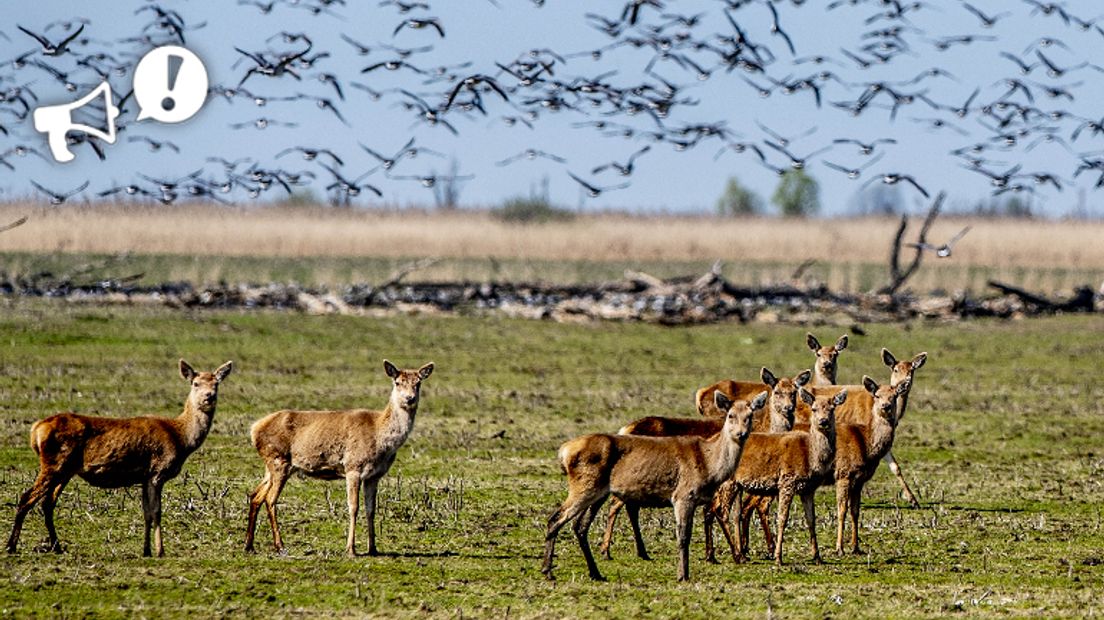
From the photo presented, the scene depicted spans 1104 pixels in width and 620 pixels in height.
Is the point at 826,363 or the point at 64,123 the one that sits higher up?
the point at 64,123

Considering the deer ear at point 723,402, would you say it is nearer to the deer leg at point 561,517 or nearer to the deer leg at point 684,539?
the deer leg at point 684,539

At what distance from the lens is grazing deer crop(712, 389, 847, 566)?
13852 mm

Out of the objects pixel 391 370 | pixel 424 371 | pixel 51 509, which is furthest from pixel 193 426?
pixel 424 371

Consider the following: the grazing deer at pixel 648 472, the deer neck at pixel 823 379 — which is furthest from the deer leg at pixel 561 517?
the deer neck at pixel 823 379

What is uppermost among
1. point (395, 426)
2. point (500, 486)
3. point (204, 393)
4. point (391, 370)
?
point (391, 370)

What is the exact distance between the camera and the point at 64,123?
82.6 ft

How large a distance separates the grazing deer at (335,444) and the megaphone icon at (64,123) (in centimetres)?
1001

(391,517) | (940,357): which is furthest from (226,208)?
(391,517)

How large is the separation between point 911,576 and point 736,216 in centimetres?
6527

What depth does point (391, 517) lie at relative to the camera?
1538cm

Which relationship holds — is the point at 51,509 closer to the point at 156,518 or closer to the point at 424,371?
the point at 156,518

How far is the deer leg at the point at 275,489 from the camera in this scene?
13.5 metres

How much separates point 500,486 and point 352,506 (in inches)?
145

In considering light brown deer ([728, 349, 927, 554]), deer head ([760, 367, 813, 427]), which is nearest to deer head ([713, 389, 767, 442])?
light brown deer ([728, 349, 927, 554])
